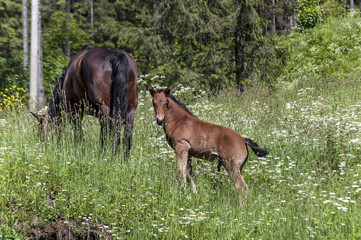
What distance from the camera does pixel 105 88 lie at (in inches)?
295

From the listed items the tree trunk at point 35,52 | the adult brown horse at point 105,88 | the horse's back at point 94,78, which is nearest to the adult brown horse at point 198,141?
the adult brown horse at point 105,88

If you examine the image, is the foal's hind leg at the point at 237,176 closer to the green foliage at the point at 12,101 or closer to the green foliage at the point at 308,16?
the green foliage at the point at 12,101

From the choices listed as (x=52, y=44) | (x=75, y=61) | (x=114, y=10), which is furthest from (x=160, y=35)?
(x=114, y=10)

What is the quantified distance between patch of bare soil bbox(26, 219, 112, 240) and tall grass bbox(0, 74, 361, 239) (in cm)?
4

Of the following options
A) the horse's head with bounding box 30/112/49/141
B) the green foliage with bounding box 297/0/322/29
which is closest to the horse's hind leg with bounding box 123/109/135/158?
the horse's head with bounding box 30/112/49/141

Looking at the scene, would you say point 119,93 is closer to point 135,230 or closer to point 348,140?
point 135,230

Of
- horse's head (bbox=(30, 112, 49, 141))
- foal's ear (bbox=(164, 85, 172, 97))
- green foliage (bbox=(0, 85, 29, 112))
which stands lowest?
green foliage (bbox=(0, 85, 29, 112))

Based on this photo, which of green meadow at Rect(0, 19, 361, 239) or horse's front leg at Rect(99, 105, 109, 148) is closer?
green meadow at Rect(0, 19, 361, 239)

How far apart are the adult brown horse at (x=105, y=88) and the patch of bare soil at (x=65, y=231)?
197cm

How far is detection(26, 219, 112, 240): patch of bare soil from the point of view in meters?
4.94

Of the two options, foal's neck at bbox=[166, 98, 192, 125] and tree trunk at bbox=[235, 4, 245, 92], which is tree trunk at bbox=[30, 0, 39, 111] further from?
foal's neck at bbox=[166, 98, 192, 125]

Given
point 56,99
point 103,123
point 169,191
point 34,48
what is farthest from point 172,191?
point 34,48

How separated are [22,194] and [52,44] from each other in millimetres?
16401

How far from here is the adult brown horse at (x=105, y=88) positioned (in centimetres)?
728
